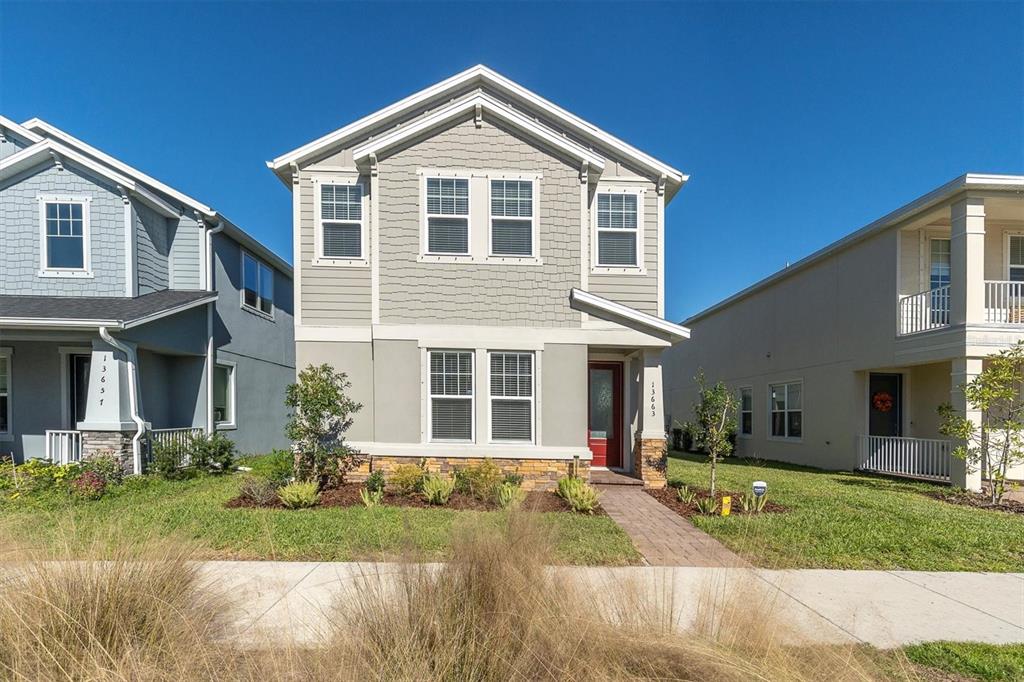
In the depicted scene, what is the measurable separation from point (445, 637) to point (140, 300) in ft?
41.1

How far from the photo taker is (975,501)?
31.1ft

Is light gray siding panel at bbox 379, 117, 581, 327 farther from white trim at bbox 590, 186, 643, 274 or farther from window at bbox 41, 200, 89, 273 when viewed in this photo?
window at bbox 41, 200, 89, 273

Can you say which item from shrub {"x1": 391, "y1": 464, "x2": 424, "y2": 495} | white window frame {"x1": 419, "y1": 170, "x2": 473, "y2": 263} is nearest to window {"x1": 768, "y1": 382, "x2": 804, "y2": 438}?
white window frame {"x1": 419, "y1": 170, "x2": 473, "y2": 263}

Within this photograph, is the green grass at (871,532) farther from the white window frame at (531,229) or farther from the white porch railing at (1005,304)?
the white window frame at (531,229)

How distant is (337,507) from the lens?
26.2 feet

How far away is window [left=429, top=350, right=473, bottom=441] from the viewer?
32.0ft

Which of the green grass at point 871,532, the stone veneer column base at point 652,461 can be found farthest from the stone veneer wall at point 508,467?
the green grass at point 871,532

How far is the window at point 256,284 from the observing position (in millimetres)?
14789

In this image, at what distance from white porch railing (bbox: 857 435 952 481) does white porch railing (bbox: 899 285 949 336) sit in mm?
2748

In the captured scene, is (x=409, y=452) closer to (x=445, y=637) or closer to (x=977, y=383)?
(x=445, y=637)

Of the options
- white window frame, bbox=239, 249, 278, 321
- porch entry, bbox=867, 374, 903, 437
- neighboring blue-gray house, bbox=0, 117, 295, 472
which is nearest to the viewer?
neighboring blue-gray house, bbox=0, 117, 295, 472

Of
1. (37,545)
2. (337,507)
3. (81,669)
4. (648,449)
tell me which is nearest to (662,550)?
(648,449)

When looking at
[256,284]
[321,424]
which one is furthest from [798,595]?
[256,284]

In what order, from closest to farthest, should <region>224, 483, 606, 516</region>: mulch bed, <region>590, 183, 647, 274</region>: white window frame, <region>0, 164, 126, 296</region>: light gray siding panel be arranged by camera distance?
<region>224, 483, 606, 516</region>: mulch bed < <region>590, 183, 647, 274</region>: white window frame < <region>0, 164, 126, 296</region>: light gray siding panel
